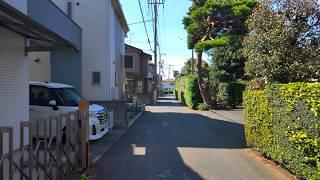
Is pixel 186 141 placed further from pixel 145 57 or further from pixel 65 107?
pixel 145 57

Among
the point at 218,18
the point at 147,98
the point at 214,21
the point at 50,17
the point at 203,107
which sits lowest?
the point at 203,107

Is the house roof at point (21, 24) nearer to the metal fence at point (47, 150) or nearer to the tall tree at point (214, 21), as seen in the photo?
the metal fence at point (47, 150)

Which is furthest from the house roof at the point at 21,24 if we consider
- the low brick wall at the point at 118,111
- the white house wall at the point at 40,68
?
the white house wall at the point at 40,68

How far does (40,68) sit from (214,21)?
15628 millimetres

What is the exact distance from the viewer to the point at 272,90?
11164mm

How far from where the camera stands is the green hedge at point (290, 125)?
8328mm

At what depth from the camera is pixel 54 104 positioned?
15008 millimetres

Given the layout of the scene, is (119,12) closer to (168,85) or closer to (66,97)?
(66,97)

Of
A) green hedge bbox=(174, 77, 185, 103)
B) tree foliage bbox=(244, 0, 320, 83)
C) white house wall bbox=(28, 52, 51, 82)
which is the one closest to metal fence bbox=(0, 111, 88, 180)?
tree foliage bbox=(244, 0, 320, 83)

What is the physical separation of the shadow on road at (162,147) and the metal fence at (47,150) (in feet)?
2.57

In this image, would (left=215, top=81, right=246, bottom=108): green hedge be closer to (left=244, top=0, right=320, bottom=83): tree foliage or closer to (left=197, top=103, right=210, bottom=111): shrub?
(left=197, top=103, right=210, bottom=111): shrub

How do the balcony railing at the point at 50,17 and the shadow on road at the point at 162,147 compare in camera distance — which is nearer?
the shadow on road at the point at 162,147

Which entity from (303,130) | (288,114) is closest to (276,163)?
(288,114)

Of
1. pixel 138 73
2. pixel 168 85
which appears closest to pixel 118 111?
pixel 138 73
